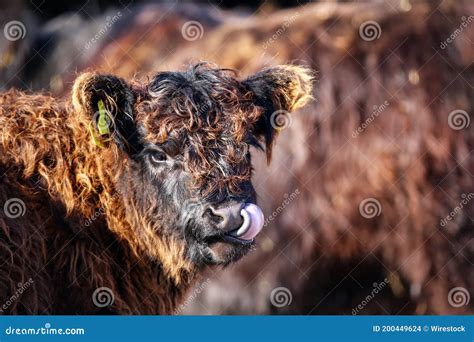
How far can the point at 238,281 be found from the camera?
9.24m

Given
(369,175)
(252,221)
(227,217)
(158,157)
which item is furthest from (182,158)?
(369,175)

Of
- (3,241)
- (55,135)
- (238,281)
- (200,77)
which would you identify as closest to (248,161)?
(200,77)

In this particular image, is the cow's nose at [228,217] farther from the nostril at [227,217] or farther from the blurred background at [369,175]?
the blurred background at [369,175]

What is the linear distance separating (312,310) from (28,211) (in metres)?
4.25

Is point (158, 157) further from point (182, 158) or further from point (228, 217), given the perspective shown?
point (228, 217)

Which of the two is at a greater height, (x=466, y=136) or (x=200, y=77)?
(x=466, y=136)

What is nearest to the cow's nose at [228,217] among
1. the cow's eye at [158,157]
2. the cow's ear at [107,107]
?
the cow's eye at [158,157]

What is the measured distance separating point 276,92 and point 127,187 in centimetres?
140

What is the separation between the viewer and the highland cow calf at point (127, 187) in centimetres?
569

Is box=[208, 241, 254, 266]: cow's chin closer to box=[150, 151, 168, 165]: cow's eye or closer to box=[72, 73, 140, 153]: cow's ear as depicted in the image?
box=[150, 151, 168, 165]: cow's eye

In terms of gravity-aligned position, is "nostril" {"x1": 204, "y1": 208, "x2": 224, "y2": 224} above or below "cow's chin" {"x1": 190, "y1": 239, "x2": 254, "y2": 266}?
above

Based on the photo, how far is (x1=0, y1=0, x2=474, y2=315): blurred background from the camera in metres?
9.04

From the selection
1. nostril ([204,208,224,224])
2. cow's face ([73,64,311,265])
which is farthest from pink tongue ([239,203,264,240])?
nostril ([204,208,224,224])

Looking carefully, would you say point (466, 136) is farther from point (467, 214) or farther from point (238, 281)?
point (238, 281)
